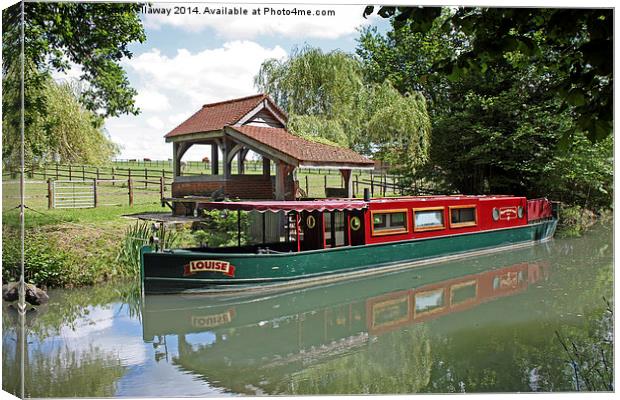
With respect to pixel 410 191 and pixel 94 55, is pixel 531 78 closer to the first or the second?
pixel 410 191

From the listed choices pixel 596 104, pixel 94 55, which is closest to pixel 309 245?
pixel 94 55

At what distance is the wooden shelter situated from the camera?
536 inches

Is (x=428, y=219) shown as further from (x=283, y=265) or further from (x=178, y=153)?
(x=178, y=153)

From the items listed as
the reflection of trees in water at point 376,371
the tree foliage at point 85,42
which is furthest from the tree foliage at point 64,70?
the reflection of trees in water at point 376,371

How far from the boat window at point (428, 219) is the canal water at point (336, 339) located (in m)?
1.30

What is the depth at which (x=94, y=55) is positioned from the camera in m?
9.46

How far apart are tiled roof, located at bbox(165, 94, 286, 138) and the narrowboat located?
6.13 ft

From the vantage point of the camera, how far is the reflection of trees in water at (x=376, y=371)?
5.51 m

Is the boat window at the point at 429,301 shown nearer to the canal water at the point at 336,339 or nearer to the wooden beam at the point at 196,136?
the canal water at the point at 336,339

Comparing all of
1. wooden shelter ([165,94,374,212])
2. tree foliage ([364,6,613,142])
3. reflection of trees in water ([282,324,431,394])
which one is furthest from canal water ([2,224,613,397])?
wooden shelter ([165,94,374,212])

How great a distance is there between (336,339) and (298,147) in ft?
21.6

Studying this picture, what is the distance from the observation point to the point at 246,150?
14.7 meters

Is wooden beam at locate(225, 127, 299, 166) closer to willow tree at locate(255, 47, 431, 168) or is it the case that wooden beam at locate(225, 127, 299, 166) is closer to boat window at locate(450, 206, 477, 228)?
willow tree at locate(255, 47, 431, 168)

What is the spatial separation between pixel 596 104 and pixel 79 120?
10.8 m
